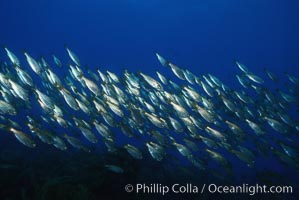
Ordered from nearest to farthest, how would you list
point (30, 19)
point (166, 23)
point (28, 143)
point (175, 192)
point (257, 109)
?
point (28, 143) → point (175, 192) → point (257, 109) → point (166, 23) → point (30, 19)

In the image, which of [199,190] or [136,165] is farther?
[199,190]

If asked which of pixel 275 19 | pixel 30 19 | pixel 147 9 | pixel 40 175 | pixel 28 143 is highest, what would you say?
pixel 30 19

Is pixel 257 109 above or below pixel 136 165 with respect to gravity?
above

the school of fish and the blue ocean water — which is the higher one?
the blue ocean water

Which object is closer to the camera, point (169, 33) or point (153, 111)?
point (153, 111)

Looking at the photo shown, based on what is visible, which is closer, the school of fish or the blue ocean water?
the school of fish

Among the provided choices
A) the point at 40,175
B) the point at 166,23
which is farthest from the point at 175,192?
the point at 166,23

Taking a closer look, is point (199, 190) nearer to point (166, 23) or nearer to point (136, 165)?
point (136, 165)

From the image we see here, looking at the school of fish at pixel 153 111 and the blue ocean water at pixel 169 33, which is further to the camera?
the blue ocean water at pixel 169 33

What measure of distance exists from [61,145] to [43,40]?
3911 inches

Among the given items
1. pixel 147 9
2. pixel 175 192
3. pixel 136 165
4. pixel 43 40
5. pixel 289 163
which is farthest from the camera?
pixel 43 40

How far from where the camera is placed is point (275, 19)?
53250 mm

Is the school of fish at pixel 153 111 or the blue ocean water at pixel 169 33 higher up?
the blue ocean water at pixel 169 33

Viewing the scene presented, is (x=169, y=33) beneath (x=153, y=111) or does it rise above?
above
